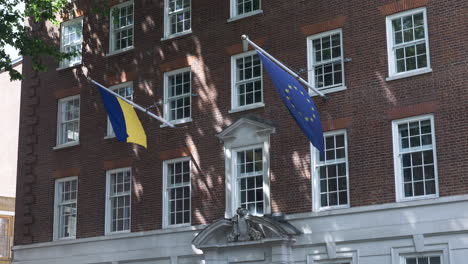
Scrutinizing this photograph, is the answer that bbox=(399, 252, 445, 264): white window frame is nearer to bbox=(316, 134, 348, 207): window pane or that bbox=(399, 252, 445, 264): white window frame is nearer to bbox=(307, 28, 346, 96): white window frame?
bbox=(316, 134, 348, 207): window pane

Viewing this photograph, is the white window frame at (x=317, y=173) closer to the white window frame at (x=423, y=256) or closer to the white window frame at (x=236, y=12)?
the white window frame at (x=423, y=256)

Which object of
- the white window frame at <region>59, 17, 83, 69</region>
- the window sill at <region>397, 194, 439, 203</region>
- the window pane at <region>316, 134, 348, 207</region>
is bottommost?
the window sill at <region>397, 194, 439, 203</region>

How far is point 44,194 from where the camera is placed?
28984 mm

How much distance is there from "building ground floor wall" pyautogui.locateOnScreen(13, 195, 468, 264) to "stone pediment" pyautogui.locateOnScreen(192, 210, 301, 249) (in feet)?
0.14

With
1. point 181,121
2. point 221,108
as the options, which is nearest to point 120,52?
point 181,121

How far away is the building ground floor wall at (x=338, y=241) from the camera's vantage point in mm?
19547

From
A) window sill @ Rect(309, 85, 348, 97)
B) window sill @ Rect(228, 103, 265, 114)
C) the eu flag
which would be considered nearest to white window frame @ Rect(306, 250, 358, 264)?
the eu flag

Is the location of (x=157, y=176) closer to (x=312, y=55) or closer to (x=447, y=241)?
(x=312, y=55)

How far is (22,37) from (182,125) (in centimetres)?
581

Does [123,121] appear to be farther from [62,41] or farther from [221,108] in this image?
[62,41]

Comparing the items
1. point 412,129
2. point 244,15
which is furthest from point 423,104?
point 244,15

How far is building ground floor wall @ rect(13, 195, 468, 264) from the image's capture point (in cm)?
1955

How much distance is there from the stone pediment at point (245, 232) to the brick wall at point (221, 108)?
70 centimetres

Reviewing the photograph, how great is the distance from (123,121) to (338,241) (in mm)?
7290
